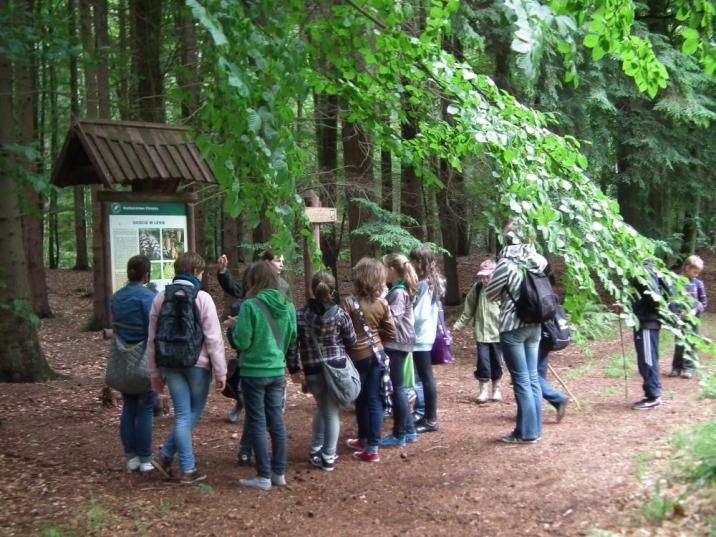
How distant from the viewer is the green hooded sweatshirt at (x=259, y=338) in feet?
16.9

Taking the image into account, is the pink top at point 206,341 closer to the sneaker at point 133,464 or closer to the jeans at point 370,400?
the sneaker at point 133,464

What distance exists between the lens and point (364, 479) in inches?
222

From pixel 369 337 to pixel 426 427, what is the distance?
5.48 ft

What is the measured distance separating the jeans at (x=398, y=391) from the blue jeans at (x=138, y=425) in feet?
6.82

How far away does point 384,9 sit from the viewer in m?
5.26

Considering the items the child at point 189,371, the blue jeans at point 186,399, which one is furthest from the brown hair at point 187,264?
the blue jeans at point 186,399

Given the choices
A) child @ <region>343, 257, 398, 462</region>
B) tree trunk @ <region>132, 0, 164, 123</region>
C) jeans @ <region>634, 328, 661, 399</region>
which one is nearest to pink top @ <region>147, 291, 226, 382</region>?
child @ <region>343, 257, 398, 462</region>

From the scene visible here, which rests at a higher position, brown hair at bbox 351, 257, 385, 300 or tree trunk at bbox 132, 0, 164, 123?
tree trunk at bbox 132, 0, 164, 123

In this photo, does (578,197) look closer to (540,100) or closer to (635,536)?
(635,536)

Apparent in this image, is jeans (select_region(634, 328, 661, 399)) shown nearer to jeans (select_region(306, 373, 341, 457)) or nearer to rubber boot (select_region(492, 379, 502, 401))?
rubber boot (select_region(492, 379, 502, 401))

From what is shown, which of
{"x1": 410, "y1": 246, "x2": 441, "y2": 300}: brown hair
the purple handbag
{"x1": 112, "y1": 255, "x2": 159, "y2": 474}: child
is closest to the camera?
{"x1": 112, "y1": 255, "x2": 159, "y2": 474}: child

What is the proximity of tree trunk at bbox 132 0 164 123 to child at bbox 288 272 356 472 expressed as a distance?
7.78 metres

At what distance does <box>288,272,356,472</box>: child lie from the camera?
558cm

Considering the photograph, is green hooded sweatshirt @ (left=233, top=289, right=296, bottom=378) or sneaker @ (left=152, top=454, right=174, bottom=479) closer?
green hooded sweatshirt @ (left=233, top=289, right=296, bottom=378)
